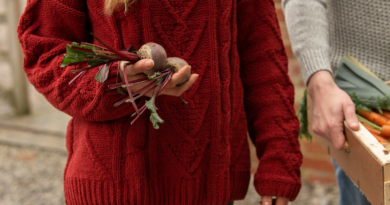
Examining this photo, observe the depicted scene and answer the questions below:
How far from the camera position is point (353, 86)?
1116 millimetres

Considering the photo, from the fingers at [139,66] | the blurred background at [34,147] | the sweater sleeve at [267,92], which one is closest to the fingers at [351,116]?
the sweater sleeve at [267,92]

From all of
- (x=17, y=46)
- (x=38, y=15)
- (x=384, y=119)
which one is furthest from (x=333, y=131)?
(x=17, y=46)

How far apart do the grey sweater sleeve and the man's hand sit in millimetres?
33

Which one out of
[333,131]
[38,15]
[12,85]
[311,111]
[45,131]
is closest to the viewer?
[38,15]

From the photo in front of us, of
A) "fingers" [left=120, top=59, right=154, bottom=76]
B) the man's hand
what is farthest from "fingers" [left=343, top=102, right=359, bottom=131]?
"fingers" [left=120, top=59, right=154, bottom=76]

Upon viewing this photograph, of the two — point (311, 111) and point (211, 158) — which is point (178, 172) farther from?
point (311, 111)

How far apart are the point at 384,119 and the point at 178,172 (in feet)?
1.83

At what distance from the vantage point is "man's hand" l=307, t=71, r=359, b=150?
100 cm

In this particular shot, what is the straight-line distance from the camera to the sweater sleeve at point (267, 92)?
1.02 meters

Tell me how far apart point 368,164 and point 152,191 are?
489mm

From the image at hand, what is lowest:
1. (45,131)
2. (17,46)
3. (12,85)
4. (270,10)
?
(45,131)

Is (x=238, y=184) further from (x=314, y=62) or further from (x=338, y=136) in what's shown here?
(x=314, y=62)

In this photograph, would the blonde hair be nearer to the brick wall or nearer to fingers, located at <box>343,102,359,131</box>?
fingers, located at <box>343,102,359,131</box>

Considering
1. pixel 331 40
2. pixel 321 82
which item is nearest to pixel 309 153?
pixel 331 40
